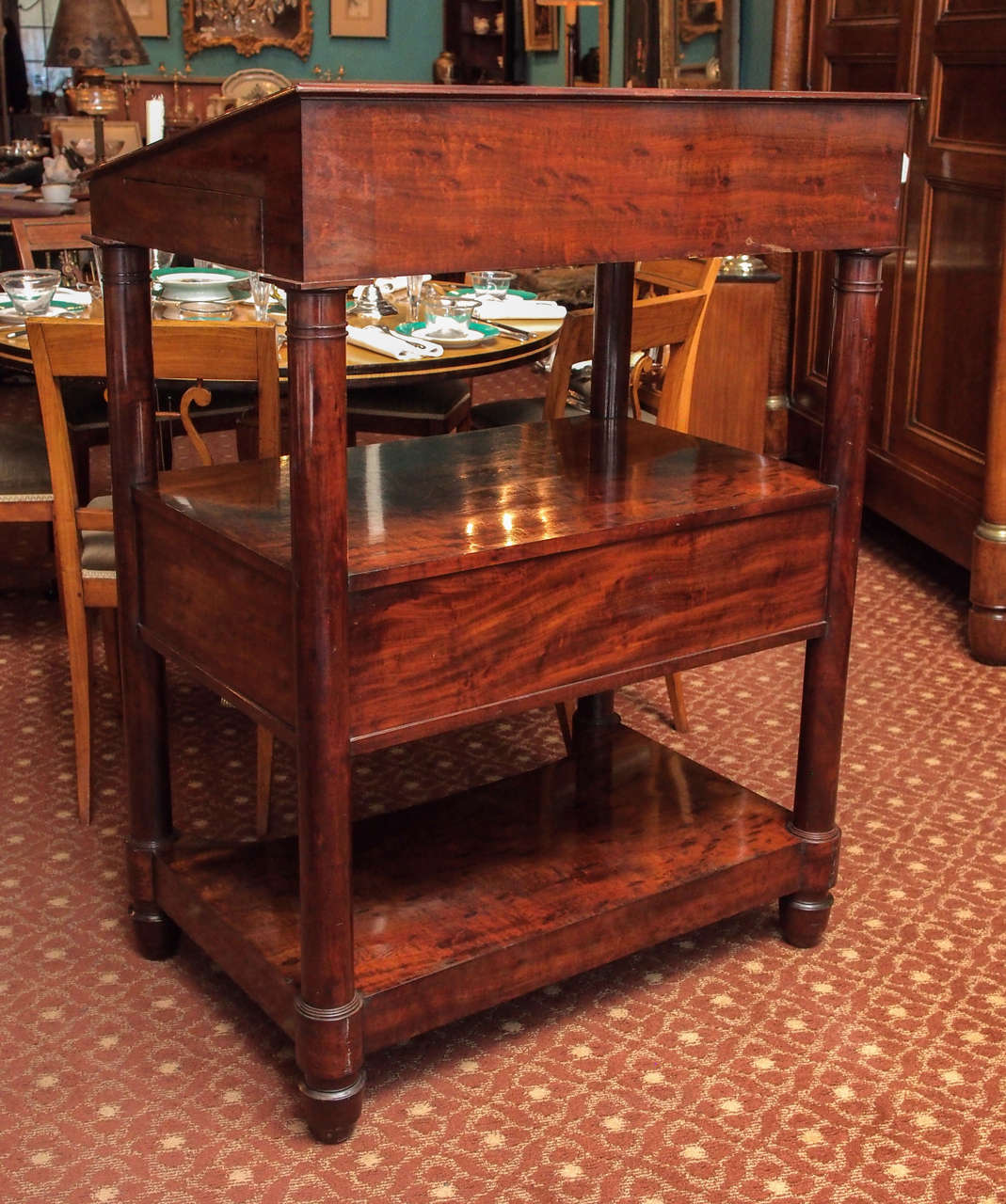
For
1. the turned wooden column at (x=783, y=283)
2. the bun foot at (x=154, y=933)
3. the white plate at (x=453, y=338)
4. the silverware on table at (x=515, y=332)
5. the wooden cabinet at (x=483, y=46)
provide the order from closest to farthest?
the bun foot at (x=154, y=933), the white plate at (x=453, y=338), the silverware on table at (x=515, y=332), the turned wooden column at (x=783, y=283), the wooden cabinet at (x=483, y=46)

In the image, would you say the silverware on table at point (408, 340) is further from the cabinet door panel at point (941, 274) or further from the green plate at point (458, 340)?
the cabinet door panel at point (941, 274)

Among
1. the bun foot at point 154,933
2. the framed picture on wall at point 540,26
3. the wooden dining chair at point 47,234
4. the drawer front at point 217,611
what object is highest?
the framed picture on wall at point 540,26

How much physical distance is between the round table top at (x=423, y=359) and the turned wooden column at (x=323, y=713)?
1443mm

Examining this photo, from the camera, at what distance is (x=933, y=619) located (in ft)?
15.2

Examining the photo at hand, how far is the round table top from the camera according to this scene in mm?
3529

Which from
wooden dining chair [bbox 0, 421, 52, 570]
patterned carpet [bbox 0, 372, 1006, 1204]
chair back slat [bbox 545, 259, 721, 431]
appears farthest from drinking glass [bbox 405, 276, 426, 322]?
patterned carpet [bbox 0, 372, 1006, 1204]

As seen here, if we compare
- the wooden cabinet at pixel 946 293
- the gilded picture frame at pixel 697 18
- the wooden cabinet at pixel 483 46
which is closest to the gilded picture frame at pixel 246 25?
the wooden cabinet at pixel 483 46

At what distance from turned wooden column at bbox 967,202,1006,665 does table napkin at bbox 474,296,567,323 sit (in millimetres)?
1204

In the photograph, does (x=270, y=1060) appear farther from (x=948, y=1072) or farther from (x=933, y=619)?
(x=933, y=619)

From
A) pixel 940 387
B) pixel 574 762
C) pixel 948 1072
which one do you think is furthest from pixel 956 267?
pixel 948 1072

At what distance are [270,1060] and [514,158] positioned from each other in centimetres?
149

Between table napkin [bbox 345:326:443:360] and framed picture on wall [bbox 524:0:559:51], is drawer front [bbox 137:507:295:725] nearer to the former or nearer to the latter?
table napkin [bbox 345:326:443:360]

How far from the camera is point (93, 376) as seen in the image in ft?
10.2

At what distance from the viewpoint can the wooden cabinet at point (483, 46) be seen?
1227 cm
